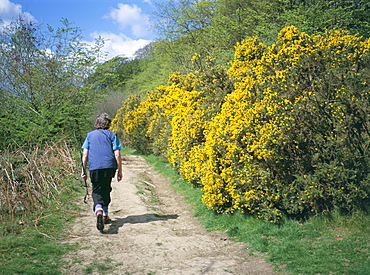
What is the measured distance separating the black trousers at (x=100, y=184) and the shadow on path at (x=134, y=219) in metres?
0.48

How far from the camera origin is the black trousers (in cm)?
602

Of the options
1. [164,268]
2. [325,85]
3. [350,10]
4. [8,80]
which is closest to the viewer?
[164,268]

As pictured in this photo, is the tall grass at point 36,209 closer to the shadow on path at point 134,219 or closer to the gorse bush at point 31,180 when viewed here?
the gorse bush at point 31,180

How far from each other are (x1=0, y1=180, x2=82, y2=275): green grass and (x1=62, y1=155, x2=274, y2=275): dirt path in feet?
0.69

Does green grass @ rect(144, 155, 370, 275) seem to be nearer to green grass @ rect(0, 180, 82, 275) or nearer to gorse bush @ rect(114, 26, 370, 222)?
gorse bush @ rect(114, 26, 370, 222)

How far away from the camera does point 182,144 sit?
10.3 meters

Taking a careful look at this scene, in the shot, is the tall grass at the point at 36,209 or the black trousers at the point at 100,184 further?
the black trousers at the point at 100,184

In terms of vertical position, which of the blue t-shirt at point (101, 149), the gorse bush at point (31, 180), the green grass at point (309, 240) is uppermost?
the blue t-shirt at point (101, 149)

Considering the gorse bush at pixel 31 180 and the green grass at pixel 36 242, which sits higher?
the gorse bush at pixel 31 180

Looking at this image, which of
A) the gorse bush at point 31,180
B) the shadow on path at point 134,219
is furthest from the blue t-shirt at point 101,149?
the gorse bush at point 31,180

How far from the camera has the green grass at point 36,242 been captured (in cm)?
420

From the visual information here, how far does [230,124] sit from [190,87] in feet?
20.2

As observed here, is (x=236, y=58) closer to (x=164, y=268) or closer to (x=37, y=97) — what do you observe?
(x=37, y=97)

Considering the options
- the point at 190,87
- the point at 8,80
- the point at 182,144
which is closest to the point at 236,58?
the point at 190,87
